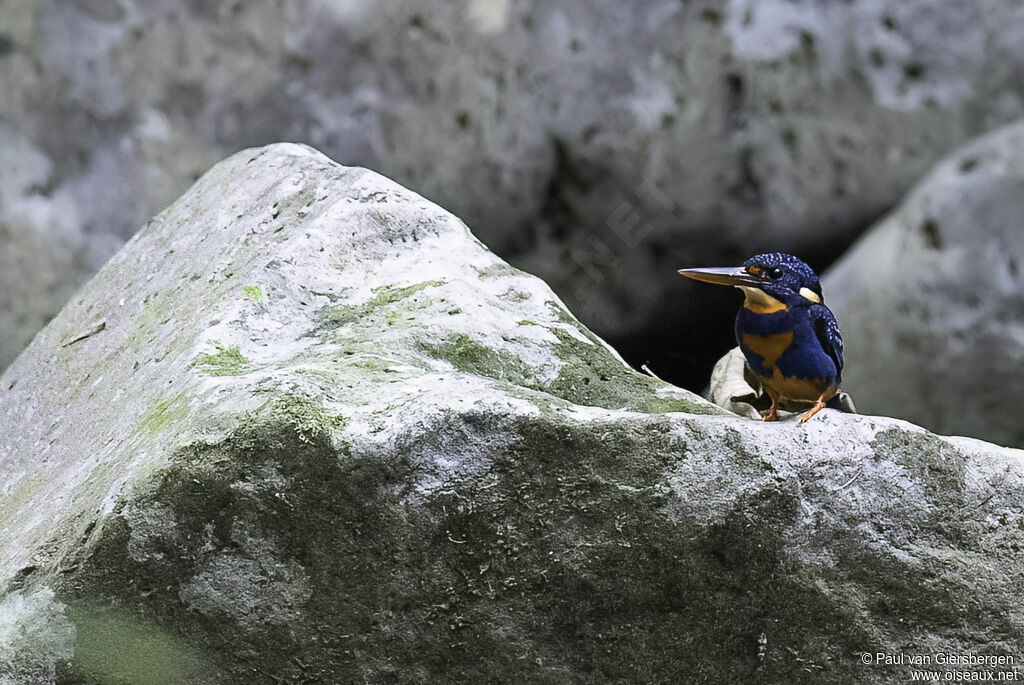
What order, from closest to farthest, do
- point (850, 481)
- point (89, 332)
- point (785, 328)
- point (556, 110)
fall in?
point (850, 481) < point (785, 328) < point (89, 332) < point (556, 110)

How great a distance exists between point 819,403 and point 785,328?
0.13 meters

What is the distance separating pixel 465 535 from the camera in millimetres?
1347

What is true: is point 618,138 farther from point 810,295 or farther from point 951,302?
point 810,295

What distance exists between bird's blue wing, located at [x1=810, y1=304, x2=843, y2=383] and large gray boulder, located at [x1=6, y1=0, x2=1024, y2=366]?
83.5 inches

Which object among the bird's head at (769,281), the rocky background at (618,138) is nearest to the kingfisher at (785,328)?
the bird's head at (769,281)

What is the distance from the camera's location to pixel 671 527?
1.38 metres

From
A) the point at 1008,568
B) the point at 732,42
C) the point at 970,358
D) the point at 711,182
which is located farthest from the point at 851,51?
the point at 1008,568

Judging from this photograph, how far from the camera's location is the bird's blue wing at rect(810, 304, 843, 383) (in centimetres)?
160

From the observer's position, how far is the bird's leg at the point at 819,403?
1.46m

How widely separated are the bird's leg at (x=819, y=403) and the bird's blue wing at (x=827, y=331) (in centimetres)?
4

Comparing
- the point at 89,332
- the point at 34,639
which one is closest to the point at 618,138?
the point at 89,332

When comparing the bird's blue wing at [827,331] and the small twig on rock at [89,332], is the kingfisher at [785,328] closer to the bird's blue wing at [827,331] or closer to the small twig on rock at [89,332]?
the bird's blue wing at [827,331]

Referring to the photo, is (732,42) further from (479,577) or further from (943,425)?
(479,577)

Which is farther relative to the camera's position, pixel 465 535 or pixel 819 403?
pixel 819 403
